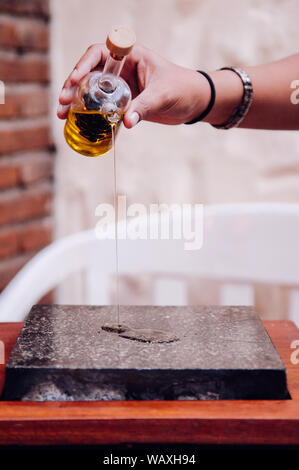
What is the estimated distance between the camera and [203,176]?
5.21 ft

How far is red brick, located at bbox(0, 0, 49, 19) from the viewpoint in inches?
58.6

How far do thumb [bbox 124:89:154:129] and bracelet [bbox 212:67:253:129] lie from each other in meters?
0.24

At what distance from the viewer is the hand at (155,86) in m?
0.75

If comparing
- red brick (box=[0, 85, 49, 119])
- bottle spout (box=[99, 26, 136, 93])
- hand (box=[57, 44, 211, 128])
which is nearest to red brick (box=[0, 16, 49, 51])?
red brick (box=[0, 85, 49, 119])

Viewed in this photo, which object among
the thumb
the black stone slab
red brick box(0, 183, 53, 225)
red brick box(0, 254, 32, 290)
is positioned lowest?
red brick box(0, 254, 32, 290)

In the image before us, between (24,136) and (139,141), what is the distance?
32 centimetres

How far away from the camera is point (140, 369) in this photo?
1.98 ft

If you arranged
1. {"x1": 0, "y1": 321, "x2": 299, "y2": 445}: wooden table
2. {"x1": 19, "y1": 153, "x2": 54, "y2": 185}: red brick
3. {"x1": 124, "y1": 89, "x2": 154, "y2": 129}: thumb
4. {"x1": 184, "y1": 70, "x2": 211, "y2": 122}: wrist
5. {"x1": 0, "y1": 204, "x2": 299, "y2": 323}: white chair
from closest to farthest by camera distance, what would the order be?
{"x1": 0, "y1": 321, "x2": 299, "y2": 445}: wooden table < {"x1": 124, "y1": 89, "x2": 154, "y2": 129}: thumb < {"x1": 184, "y1": 70, "x2": 211, "y2": 122}: wrist < {"x1": 0, "y1": 204, "x2": 299, "y2": 323}: white chair < {"x1": 19, "y1": 153, "x2": 54, "y2": 185}: red brick

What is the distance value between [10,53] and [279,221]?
0.83 metres

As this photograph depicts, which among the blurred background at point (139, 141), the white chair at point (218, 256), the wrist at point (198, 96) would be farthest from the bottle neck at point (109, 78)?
the blurred background at point (139, 141)

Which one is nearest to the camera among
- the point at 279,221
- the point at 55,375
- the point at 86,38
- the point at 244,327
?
the point at 55,375

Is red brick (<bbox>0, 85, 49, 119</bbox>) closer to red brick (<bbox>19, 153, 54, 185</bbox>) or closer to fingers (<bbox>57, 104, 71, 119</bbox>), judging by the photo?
red brick (<bbox>19, 153, 54, 185</bbox>)
